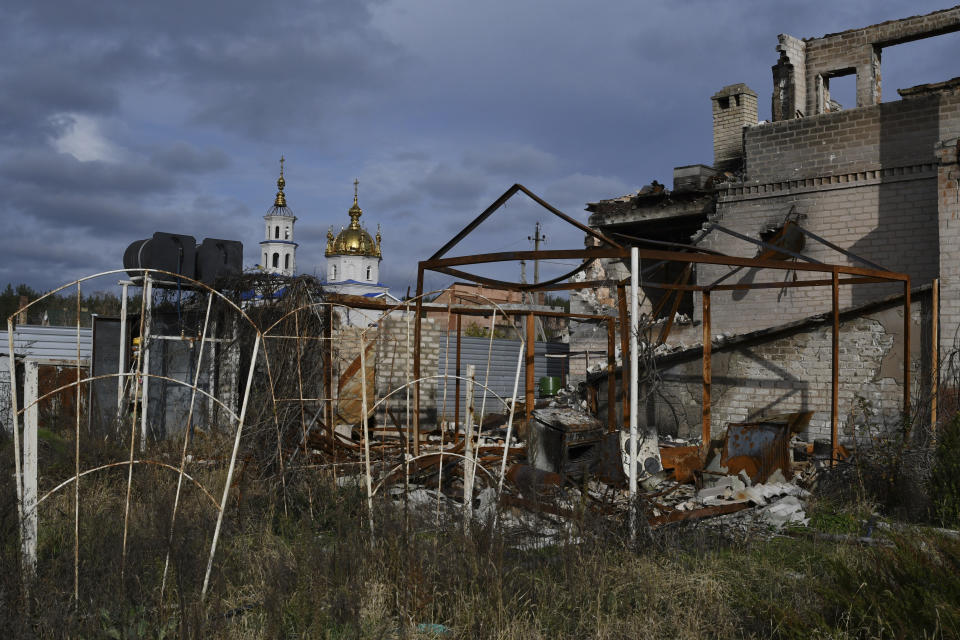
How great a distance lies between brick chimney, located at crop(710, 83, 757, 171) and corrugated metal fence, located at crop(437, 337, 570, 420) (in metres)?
6.75

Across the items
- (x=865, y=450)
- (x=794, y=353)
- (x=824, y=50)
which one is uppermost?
(x=824, y=50)

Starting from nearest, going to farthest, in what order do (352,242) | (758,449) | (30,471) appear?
(30,471) → (758,449) → (352,242)

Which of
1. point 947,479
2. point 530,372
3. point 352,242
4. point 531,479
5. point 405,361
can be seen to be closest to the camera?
point 947,479

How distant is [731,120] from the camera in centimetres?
2111

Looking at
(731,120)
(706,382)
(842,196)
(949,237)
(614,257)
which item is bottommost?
(706,382)

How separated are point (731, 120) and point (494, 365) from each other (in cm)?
919

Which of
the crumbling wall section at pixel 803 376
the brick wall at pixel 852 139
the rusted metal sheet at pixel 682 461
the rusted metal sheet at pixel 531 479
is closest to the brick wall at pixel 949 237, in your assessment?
the crumbling wall section at pixel 803 376

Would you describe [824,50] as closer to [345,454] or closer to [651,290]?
[651,290]

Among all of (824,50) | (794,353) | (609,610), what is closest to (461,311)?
(794,353)

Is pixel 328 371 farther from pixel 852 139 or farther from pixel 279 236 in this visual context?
pixel 279 236

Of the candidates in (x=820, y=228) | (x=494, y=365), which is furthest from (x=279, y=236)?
(x=820, y=228)

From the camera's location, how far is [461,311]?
1212cm

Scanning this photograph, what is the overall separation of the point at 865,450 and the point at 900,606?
4.88 m

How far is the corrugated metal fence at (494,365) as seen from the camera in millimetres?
19200
